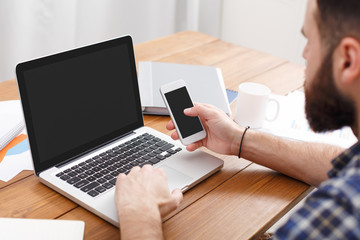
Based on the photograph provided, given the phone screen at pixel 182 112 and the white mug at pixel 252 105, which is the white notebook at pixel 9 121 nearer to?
the phone screen at pixel 182 112

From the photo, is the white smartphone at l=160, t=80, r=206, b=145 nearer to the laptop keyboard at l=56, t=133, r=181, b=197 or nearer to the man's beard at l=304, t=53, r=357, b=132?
the laptop keyboard at l=56, t=133, r=181, b=197

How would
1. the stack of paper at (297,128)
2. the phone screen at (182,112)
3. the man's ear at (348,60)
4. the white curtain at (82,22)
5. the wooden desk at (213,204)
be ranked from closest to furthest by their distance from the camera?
the man's ear at (348,60), the wooden desk at (213,204), the phone screen at (182,112), the stack of paper at (297,128), the white curtain at (82,22)

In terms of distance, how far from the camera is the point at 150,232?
2.61 ft

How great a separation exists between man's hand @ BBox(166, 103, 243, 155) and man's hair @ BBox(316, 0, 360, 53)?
1.20 ft

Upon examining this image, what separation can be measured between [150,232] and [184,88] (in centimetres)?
44

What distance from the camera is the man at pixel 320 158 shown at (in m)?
0.64

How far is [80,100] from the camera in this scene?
1002 mm

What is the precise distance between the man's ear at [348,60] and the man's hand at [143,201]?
1.28ft

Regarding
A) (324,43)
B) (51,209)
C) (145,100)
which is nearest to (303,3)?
(145,100)

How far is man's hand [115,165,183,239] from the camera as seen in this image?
0.80 meters

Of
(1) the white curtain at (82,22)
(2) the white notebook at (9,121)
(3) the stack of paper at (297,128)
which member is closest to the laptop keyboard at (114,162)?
(2) the white notebook at (9,121)

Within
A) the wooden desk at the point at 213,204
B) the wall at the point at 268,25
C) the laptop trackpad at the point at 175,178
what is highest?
the laptop trackpad at the point at 175,178

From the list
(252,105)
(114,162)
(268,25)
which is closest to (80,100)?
(114,162)

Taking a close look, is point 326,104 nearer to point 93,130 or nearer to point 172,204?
point 172,204
